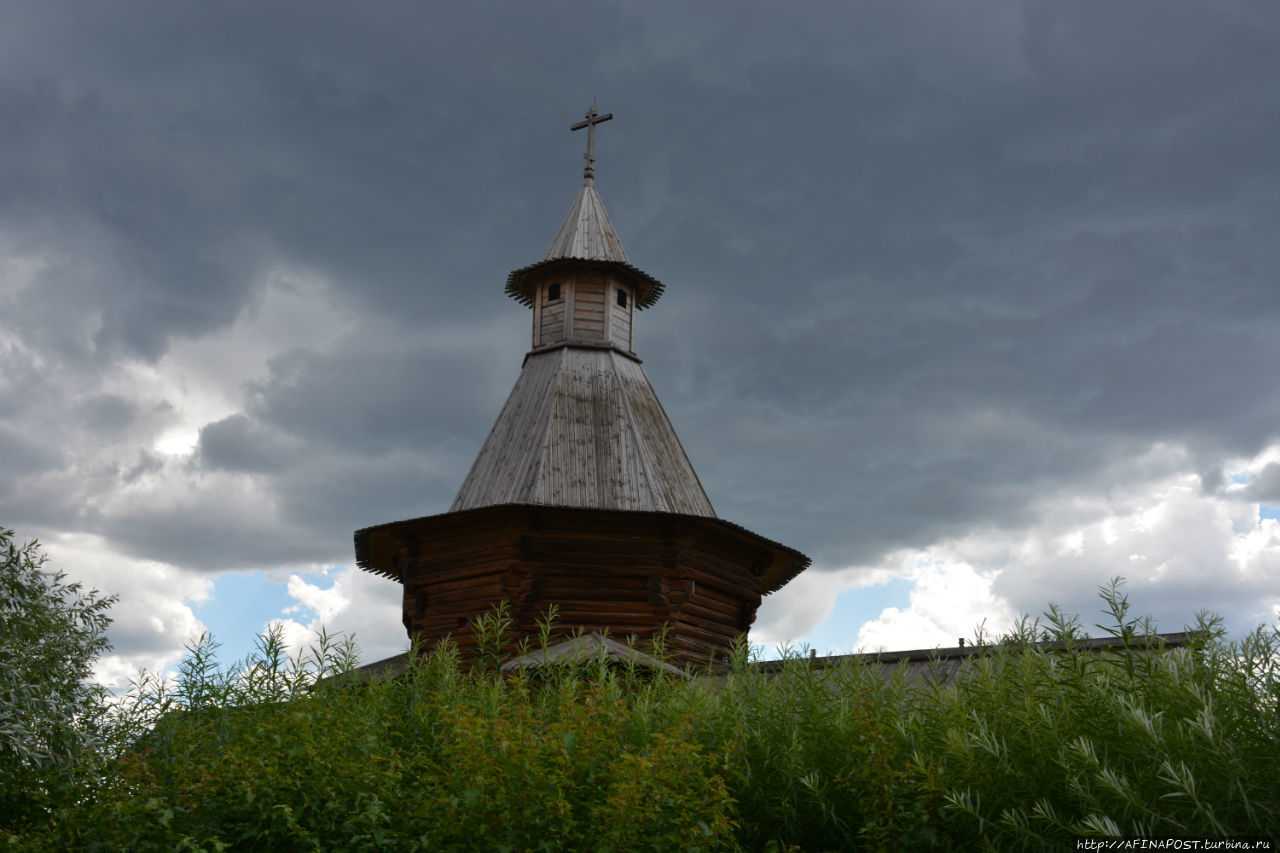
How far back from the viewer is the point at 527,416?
20766mm

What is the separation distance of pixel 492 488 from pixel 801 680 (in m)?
12.5

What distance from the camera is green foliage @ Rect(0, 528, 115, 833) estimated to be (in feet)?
29.2

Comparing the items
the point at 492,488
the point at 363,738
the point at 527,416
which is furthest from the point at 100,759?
the point at 527,416

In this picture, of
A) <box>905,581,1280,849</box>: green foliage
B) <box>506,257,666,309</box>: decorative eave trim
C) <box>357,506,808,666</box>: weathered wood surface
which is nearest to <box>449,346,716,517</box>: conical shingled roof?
<box>357,506,808,666</box>: weathered wood surface

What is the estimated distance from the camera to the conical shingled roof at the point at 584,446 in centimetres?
1841

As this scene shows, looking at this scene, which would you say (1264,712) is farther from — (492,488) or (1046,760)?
(492,488)

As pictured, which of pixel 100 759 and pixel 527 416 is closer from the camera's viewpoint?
pixel 100 759

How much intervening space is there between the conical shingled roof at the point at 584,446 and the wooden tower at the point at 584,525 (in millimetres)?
36

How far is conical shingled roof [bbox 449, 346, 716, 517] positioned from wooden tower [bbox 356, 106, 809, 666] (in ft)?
0.12

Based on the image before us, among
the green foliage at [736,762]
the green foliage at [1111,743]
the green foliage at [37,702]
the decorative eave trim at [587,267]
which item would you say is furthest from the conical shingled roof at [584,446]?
the green foliage at [1111,743]

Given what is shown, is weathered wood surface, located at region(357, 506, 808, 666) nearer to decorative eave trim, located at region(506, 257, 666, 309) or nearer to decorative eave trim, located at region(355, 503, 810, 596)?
decorative eave trim, located at region(355, 503, 810, 596)

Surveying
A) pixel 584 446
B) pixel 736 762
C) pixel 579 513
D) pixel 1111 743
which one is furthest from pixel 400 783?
pixel 584 446

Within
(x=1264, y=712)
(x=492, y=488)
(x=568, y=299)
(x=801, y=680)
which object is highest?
(x=568, y=299)

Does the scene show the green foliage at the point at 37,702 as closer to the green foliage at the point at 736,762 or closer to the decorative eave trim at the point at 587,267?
the green foliage at the point at 736,762
